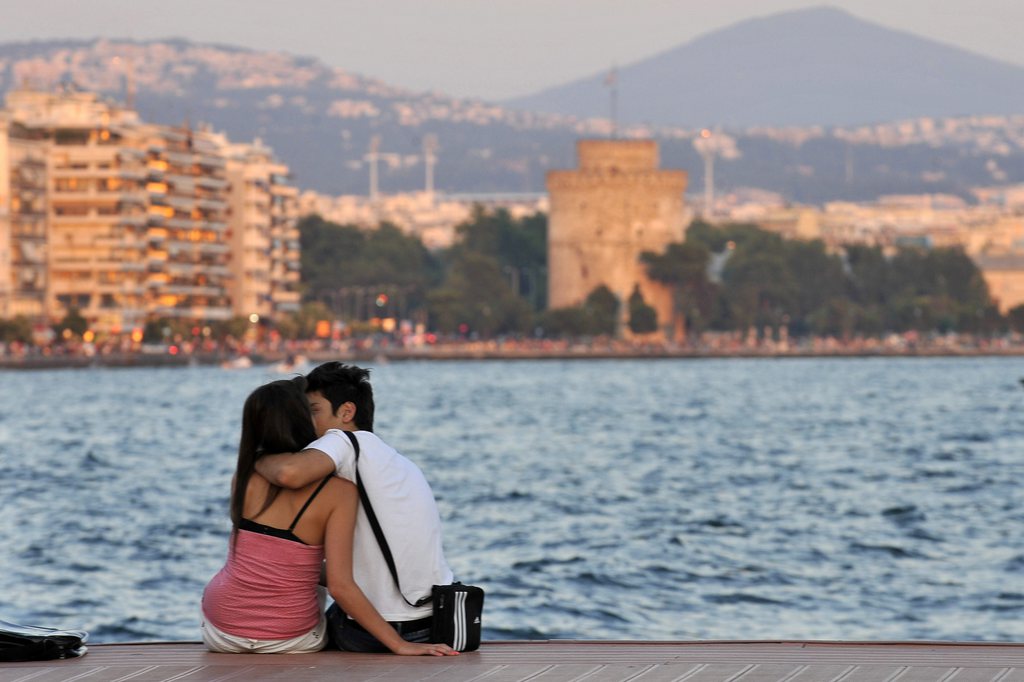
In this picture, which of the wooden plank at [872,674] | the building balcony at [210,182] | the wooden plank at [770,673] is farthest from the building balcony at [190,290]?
the wooden plank at [872,674]

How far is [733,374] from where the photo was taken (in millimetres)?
99250

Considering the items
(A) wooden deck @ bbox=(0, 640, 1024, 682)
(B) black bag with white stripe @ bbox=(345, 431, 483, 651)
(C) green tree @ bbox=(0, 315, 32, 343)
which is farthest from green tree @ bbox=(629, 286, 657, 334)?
(B) black bag with white stripe @ bbox=(345, 431, 483, 651)

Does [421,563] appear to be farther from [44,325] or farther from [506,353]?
[506,353]

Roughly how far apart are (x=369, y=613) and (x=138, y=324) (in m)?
99.3

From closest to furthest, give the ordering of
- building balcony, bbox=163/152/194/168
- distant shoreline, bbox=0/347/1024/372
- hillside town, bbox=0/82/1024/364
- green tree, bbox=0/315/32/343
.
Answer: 1. distant shoreline, bbox=0/347/1024/372
2. green tree, bbox=0/315/32/343
3. hillside town, bbox=0/82/1024/364
4. building balcony, bbox=163/152/194/168

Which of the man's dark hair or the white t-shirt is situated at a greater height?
the man's dark hair

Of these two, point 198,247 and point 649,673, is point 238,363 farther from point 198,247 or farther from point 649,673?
point 649,673

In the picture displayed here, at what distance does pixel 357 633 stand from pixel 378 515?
16.4 inches

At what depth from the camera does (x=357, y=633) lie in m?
7.73

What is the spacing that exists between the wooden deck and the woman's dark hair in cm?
69

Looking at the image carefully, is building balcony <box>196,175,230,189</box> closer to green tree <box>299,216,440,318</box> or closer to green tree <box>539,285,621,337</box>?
green tree <box>299,216,440,318</box>

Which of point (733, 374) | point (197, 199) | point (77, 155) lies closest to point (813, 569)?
point (733, 374)

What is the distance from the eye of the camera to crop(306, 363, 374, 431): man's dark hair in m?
7.72

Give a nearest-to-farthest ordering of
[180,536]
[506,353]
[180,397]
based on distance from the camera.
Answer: [180,536] < [180,397] < [506,353]
